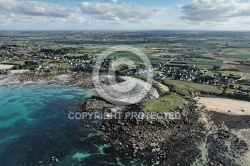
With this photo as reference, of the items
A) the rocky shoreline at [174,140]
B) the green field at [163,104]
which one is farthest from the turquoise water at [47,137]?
the green field at [163,104]

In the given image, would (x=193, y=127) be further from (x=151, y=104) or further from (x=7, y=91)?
(x=7, y=91)

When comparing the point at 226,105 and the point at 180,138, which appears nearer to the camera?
the point at 180,138

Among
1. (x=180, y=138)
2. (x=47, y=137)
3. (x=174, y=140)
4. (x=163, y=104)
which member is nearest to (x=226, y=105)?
(x=163, y=104)

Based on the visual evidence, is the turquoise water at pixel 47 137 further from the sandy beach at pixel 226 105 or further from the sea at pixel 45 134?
the sandy beach at pixel 226 105

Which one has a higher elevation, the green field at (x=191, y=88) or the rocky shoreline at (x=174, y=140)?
the green field at (x=191, y=88)

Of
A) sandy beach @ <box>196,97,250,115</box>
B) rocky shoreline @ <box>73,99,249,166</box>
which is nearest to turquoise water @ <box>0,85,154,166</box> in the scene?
rocky shoreline @ <box>73,99,249,166</box>

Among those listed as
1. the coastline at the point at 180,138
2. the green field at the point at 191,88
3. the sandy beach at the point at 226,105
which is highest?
the green field at the point at 191,88

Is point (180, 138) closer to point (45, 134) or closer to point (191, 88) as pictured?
point (45, 134)
